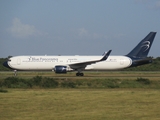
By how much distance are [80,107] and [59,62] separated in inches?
1287

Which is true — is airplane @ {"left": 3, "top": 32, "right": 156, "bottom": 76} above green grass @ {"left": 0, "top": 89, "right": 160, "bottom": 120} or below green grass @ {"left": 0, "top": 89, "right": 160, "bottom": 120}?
above

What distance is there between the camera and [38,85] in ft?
113

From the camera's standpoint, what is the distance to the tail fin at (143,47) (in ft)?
178

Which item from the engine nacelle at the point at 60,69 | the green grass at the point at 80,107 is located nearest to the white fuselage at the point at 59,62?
the engine nacelle at the point at 60,69

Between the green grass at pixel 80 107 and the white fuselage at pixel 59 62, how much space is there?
1103 inches

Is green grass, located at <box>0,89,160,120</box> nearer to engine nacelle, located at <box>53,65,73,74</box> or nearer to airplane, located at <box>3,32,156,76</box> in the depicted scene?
engine nacelle, located at <box>53,65,73,74</box>

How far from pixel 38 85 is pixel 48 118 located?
18.7 m

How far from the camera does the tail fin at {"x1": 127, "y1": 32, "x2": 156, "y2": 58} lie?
2137 inches

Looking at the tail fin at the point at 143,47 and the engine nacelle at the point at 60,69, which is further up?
the tail fin at the point at 143,47

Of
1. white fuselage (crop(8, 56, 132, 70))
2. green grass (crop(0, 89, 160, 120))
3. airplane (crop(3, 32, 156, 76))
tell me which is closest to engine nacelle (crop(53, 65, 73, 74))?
airplane (crop(3, 32, 156, 76))

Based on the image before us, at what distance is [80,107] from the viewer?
19.1 m

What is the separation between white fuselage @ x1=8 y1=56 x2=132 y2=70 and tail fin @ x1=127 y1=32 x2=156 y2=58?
196 cm

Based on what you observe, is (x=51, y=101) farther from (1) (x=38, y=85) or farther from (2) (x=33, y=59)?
(2) (x=33, y=59)

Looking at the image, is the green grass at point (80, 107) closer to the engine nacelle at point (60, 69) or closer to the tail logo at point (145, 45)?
the engine nacelle at point (60, 69)
